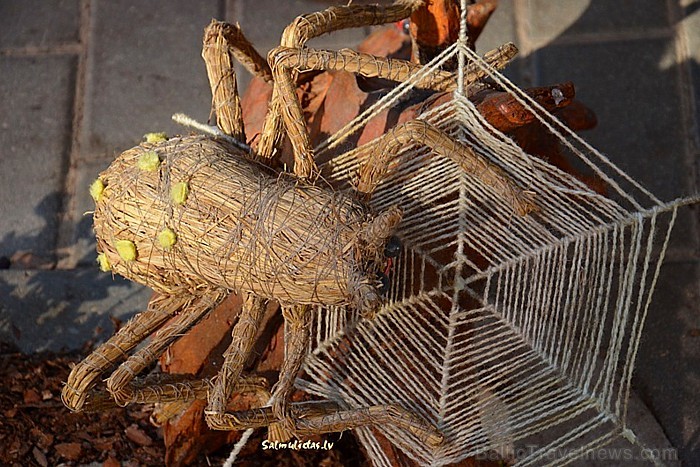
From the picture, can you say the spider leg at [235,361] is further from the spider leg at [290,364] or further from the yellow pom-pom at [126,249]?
the yellow pom-pom at [126,249]

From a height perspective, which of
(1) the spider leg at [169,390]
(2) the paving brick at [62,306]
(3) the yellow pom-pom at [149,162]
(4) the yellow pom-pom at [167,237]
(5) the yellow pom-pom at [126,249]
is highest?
(3) the yellow pom-pom at [149,162]

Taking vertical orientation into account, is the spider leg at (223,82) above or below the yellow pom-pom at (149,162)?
above

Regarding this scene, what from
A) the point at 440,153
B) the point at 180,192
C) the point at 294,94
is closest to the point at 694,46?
the point at 440,153

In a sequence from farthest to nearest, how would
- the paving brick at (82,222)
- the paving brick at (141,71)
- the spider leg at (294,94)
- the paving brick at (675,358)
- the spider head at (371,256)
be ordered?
the paving brick at (141,71)
the paving brick at (82,222)
the paving brick at (675,358)
the spider leg at (294,94)
the spider head at (371,256)

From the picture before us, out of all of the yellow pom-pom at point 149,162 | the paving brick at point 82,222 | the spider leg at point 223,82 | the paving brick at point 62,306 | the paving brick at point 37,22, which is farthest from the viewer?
the paving brick at point 37,22

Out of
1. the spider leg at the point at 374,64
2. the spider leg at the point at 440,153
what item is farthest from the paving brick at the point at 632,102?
the spider leg at the point at 440,153

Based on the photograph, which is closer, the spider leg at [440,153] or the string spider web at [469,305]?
the spider leg at [440,153]

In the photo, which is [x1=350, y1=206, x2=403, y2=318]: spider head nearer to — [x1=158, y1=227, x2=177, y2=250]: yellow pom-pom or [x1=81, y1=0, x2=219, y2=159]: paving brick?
[x1=158, y1=227, x2=177, y2=250]: yellow pom-pom
